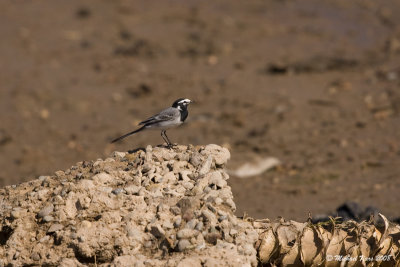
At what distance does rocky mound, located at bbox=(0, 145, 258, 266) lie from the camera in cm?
499

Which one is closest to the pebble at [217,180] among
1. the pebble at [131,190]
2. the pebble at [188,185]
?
the pebble at [188,185]

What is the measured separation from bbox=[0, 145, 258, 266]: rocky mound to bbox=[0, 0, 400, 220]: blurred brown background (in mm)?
3547

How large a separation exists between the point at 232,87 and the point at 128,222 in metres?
9.46

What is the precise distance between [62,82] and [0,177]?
4.26 metres

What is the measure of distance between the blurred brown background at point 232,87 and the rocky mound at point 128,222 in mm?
3547

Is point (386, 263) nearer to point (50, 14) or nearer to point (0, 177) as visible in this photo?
point (0, 177)

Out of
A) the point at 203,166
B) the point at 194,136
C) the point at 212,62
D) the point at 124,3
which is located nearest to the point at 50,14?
the point at 124,3

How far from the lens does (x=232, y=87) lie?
14328mm

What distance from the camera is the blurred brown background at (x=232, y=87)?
1061 cm

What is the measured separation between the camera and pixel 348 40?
1606cm

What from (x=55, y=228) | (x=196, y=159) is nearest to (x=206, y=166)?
(x=196, y=159)

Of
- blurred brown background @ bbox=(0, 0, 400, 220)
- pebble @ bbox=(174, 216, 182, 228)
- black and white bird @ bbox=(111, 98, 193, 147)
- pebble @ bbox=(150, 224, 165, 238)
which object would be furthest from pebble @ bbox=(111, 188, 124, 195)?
blurred brown background @ bbox=(0, 0, 400, 220)

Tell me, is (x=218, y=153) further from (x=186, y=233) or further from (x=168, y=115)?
(x=168, y=115)

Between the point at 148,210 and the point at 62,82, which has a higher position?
the point at 62,82
